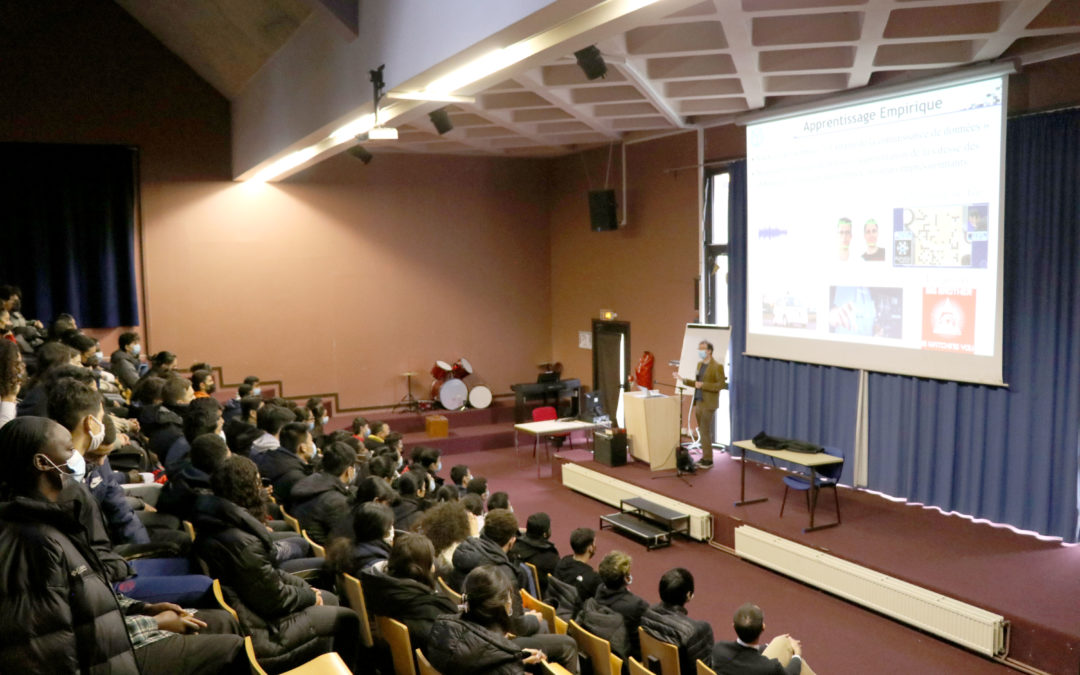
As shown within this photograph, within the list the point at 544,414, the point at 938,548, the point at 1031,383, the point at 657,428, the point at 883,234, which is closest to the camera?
the point at 938,548

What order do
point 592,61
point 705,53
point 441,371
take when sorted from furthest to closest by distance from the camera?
point 441,371, point 705,53, point 592,61

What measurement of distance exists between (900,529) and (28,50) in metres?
10.5

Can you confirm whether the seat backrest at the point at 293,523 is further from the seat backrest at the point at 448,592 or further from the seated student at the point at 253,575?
the seated student at the point at 253,575

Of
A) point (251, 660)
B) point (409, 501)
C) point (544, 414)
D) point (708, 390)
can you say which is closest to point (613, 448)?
point (708, 390)

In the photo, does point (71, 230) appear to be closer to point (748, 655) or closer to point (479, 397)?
point (479, 397)

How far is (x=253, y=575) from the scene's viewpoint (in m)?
2.91

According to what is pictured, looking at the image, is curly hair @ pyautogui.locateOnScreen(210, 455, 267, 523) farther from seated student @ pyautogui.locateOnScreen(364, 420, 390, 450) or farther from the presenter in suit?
the presenter in suit

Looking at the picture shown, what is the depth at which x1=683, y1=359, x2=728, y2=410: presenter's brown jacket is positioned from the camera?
8305 millimetres

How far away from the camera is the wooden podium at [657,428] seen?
8.17 m

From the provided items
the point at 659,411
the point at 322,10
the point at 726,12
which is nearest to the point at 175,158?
the point at 322,10

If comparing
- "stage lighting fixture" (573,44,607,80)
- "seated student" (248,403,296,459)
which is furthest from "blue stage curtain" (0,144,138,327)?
"stage lighting fixture" (573,44,607,80)

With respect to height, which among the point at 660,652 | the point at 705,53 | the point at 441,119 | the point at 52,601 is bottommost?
the point at 660,652

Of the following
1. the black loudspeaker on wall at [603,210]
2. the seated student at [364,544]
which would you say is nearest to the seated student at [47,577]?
the seated student at [364,544]

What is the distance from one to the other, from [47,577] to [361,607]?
5.29ft
